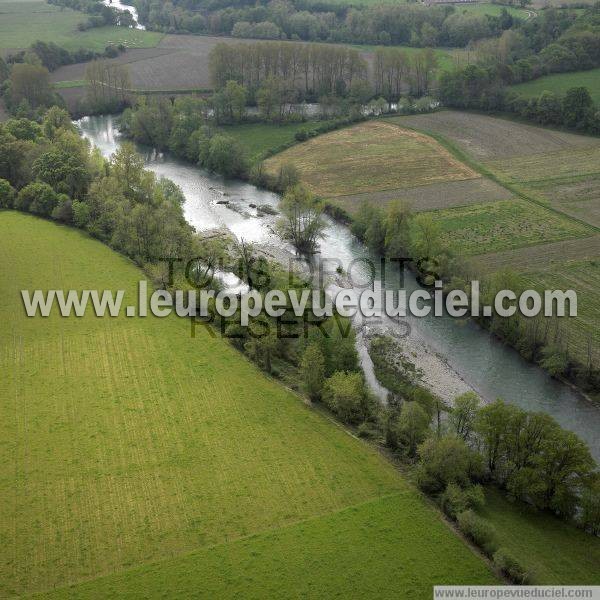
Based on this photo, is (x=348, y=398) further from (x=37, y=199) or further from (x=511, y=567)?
(x=37, y=199)

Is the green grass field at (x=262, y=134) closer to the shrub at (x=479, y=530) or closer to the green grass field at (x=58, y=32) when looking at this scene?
the green grass field at (x=58, y=32)

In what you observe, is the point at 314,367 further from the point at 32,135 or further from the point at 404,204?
the point at 32,135

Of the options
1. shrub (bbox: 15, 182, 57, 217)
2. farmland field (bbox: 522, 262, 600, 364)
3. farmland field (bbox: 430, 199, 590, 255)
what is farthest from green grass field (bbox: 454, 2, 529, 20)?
shrub (bbox: 15, 182, 57, 217)

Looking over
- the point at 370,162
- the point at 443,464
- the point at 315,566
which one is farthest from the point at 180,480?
the point at 370,162

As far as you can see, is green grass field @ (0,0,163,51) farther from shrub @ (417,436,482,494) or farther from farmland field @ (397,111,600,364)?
shrub @ (417,436,482,494)

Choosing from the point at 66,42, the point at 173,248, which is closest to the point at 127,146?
the point at 173,248

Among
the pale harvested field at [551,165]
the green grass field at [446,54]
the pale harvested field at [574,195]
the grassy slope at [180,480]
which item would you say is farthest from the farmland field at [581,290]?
the green grass field at [446,54]
